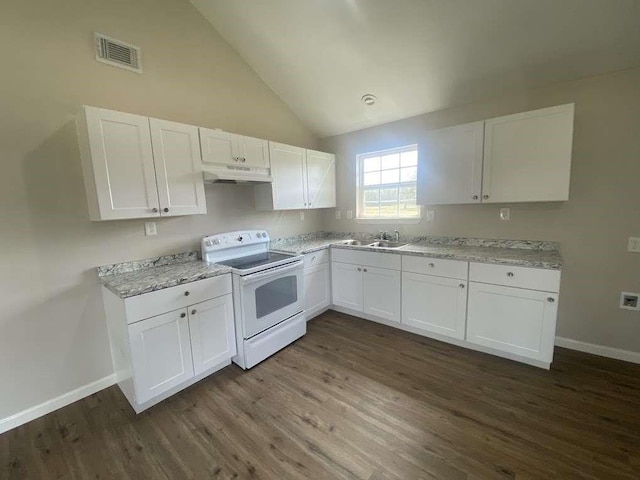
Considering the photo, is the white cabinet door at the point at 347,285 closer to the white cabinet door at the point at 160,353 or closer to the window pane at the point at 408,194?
the window pane at the point at 408,194

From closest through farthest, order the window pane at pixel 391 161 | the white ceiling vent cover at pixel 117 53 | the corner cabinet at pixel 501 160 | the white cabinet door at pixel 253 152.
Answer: the white ceiling vent cover at pixel 117 53, the corner cabinet at pixel 501 160, the white cabinet door at pixel 253 152, the window pane at pixel 391 161

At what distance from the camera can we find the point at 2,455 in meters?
1.63

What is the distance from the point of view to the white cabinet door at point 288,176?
299cm

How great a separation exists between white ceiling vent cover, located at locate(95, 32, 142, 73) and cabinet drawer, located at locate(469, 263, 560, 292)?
11.1 feet

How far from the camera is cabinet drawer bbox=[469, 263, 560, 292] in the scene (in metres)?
2.09

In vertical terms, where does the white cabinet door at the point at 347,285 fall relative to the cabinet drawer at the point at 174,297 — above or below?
below

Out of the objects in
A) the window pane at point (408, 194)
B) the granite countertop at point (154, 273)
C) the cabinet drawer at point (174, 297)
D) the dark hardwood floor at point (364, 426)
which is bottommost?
the dark hardwood floor at point (364, 426)

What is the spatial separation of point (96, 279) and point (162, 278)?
0.61 metres

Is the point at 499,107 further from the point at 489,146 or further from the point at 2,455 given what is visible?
the point at 2,455

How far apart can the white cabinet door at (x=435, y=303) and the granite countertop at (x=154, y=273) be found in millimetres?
1835

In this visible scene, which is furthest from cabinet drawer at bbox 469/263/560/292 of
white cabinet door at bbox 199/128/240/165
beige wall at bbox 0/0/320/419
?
beige wall at bbox 0/0/320/419

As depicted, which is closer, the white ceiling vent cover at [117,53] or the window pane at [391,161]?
the white ceiling vent cover at [117,53]

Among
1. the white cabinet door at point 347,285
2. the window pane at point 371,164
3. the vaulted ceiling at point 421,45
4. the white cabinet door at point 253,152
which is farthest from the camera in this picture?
the window pane at point 371,164

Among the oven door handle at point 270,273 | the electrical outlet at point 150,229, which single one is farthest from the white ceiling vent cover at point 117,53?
the oven door handle at point 270,273
